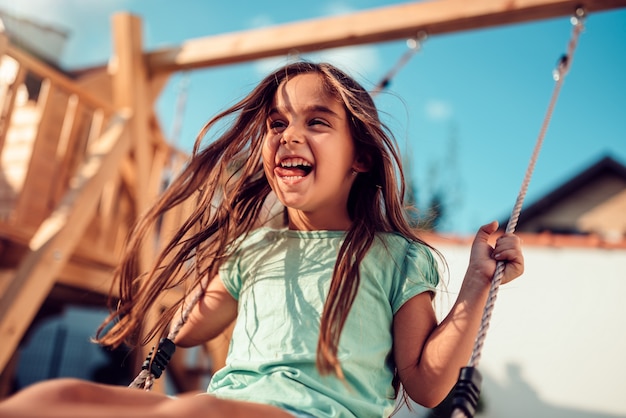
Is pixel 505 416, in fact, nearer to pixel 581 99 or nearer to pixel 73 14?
pixel 73 14

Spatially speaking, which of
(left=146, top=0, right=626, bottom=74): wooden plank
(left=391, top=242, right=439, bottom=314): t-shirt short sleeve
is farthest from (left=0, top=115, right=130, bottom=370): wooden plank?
(left=391, top=242, right=439, bottom=314): t-shirt short sleeve

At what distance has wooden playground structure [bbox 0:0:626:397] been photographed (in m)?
3.02

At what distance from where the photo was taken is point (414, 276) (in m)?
1.33

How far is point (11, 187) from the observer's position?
471 cm

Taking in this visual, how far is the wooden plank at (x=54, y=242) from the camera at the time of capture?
297cm

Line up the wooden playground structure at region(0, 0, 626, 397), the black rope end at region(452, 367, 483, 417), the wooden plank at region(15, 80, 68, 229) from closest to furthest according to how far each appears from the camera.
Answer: the black rope end at region(452, 367, 483, 417) < the wooden playground structure at region(0, 0, 626, 397) < the wooden plank at region(15, 80, 68, 229)

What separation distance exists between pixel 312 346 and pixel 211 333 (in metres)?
0.47

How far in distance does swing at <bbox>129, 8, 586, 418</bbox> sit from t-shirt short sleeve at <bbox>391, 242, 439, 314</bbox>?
0.52 feet

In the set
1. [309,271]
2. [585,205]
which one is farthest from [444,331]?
[585,205]

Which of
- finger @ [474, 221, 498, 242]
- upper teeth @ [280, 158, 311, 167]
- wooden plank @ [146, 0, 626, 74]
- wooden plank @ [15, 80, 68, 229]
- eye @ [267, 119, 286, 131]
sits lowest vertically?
finger @ [474, 221, 498, 242]

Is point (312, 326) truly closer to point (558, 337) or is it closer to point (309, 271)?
point (309, 271)

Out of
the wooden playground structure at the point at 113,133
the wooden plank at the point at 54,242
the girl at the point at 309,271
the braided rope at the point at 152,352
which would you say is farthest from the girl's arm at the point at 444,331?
the wooden plank at the point at 54,242

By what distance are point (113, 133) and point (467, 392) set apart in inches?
123

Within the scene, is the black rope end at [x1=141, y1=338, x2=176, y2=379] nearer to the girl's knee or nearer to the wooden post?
the girl's knee
